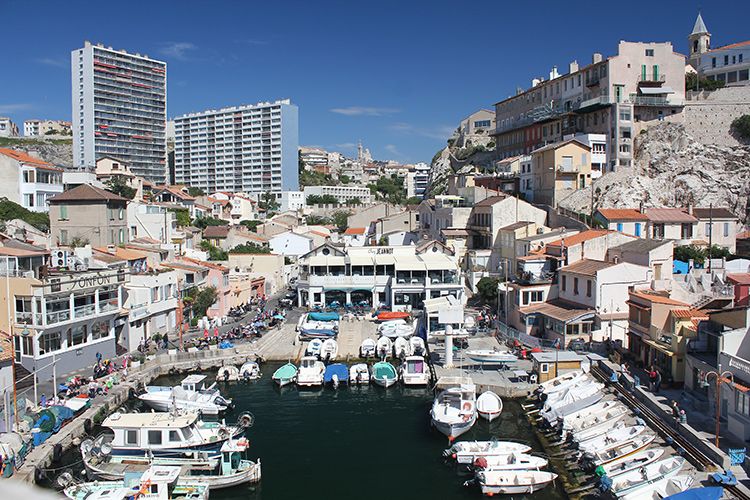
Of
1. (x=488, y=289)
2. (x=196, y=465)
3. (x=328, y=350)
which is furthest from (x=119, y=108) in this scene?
(x=196, y=465)

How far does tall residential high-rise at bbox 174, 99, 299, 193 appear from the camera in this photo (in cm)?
11612

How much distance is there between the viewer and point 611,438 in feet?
64.8

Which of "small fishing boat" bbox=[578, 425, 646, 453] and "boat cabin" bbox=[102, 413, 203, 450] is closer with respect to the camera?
"small fishing boat" bbox=[578, 425, 646, 453]

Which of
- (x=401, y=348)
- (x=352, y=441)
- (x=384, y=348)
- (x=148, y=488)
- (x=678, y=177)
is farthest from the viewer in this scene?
(x=678, y=177)

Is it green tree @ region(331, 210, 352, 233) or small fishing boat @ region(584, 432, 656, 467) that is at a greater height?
green tree @ region(331, 210, 352, 233)

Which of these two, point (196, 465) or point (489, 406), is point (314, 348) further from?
point (196, 465)

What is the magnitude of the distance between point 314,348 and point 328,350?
73cm

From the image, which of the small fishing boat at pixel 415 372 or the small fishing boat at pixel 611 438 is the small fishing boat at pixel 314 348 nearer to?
the small fishing boat at pixel 415 372

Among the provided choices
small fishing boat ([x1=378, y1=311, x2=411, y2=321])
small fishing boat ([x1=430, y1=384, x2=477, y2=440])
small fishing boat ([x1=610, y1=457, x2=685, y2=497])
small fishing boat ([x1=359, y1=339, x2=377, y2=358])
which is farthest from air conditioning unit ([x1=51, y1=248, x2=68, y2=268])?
small fishing boat ([x1=610, y1=457, x2=685, y2=497])

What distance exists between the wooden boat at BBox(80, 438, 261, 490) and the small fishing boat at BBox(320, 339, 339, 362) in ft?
39.3

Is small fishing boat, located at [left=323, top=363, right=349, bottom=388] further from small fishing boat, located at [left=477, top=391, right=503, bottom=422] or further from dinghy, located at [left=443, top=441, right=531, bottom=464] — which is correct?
dinghy, located at [left=443, top=441, right=531, bottom=464]

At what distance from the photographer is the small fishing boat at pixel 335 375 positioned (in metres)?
28.3

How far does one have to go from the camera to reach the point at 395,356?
106 ft

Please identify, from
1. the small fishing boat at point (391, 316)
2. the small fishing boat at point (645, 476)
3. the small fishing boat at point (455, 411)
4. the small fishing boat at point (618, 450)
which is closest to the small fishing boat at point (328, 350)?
the small fishing boat at point (391, 316)
